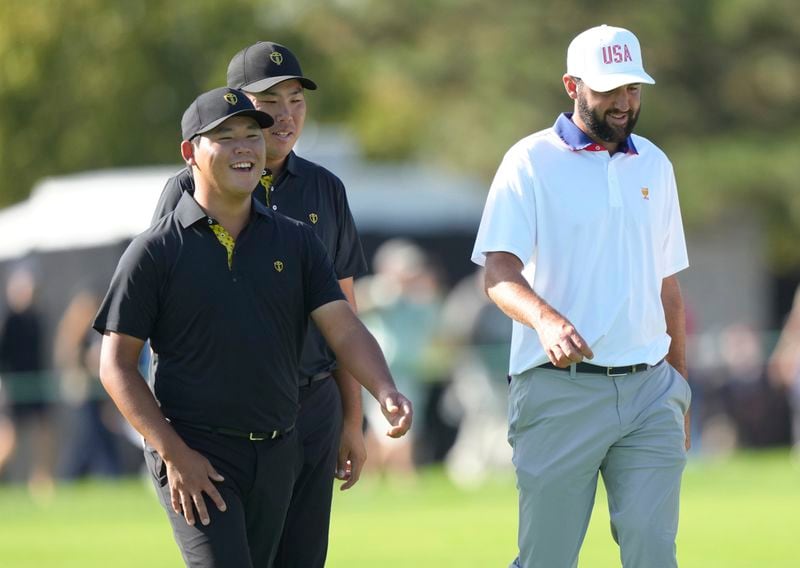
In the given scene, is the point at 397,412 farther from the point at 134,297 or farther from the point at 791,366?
the point at 791,366

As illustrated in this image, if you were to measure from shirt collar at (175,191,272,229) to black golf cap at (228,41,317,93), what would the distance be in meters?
0.79

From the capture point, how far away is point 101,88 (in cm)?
3064

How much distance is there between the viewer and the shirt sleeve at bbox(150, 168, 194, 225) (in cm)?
672

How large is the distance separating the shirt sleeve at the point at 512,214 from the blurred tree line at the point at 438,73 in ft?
77.8

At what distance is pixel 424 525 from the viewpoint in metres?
14.7

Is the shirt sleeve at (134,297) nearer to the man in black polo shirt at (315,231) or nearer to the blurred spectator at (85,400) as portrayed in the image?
the man in black polo shirt at (315,231)

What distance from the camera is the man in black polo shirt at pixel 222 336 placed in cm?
611

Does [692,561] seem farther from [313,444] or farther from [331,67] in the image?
[331,67]

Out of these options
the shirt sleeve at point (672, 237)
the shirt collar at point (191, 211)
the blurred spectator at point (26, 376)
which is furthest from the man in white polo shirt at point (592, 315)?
the blurred spectator at point (26, 376)

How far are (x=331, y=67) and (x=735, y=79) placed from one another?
8.34 meters

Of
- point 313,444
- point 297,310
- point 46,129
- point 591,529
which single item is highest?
point 46,129

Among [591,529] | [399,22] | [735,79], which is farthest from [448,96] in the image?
[591,529]

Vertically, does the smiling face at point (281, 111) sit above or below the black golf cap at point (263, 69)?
below

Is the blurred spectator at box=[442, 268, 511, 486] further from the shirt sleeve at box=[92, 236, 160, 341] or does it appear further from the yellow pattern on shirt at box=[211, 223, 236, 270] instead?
the shirt sleeve at box=[92, 236, 160, 341]
